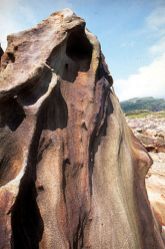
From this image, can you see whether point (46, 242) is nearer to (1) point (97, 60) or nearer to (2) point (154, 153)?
(1) point (97, 60)

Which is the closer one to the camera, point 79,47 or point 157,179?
point 79,47

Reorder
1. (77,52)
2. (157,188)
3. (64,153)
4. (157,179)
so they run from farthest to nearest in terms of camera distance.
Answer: (157,179)
(157,188)
(77,52)
(64,153)

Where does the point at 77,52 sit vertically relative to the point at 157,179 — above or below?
above

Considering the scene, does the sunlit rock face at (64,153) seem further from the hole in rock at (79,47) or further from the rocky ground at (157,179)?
the rocky ground at (157,179)

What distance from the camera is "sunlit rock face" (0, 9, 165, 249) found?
366 cm

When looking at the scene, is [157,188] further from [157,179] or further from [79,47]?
[79,47]

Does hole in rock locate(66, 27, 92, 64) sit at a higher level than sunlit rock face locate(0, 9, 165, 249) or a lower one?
higher

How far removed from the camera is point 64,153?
13.5 feet

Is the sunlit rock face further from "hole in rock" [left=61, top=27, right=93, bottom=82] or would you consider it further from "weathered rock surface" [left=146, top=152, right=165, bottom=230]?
"weathered rock surface" [left=146, top=152, right=165, bottom=230]

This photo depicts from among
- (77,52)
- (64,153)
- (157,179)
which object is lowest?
(157,179)

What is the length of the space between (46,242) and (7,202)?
681 millimetres

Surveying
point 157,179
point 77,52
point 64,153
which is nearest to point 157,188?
point 157,179

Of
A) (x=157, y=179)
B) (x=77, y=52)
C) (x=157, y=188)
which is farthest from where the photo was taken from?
(x=157, y=179)

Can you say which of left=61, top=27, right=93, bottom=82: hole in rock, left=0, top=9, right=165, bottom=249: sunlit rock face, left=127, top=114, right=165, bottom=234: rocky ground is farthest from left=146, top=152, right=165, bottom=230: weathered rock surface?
left=61, top=27, right=93, bottom=82: hole in rock
